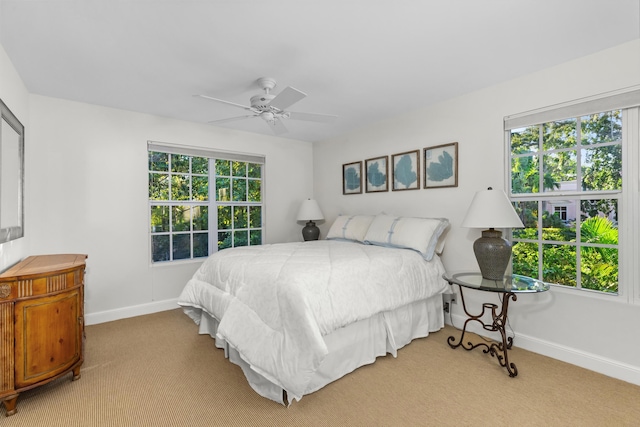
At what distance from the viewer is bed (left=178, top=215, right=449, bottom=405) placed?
1.91 m

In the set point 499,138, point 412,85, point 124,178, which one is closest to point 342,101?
point 412,85

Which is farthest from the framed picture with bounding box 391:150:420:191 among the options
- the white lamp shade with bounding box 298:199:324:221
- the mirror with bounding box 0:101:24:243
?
the mirror with bounding box 0:101:24:243

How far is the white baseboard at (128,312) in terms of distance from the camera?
3.37 meters

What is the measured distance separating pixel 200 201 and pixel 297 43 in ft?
8.86

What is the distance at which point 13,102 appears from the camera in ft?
8.21

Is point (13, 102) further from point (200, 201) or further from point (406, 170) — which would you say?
point (406, 170)

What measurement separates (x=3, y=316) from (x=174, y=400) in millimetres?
1110

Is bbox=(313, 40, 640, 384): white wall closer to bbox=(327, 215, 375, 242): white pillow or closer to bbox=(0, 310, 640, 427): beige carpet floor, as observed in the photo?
bbox=(0, 310, 640, 427): beige carpet floor

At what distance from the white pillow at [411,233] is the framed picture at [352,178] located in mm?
1040

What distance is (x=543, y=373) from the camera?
2.30 metres

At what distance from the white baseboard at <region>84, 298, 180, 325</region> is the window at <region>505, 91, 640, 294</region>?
389 centimetres

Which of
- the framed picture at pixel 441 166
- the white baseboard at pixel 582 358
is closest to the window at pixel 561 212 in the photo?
the framed picture at pixel 441 166

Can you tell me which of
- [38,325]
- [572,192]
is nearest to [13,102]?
[38,325]

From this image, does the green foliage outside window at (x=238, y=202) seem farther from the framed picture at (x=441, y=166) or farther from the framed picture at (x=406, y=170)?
the framed picture at (x=441, y=166)
